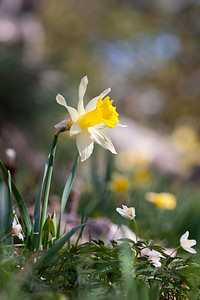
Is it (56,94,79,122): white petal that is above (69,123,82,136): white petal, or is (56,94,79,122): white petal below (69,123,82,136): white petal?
above

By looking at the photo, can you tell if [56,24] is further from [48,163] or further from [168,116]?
[48,163]

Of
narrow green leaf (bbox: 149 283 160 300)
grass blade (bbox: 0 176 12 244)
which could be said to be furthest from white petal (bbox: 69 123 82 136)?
narrow green leaf (bbox: 149 283 160 300)

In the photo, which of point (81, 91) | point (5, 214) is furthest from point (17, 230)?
point (81, 91)

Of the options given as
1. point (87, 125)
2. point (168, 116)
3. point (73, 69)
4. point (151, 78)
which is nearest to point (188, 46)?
point (151, 78)

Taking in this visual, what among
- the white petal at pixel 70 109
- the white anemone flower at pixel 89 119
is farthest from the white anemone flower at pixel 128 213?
the white petal at pixel 70 109

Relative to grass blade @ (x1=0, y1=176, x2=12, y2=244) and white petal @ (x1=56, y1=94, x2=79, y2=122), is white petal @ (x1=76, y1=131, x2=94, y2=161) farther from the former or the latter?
grass blade @ (x1=0, y1=176, x2=12, y2=244)

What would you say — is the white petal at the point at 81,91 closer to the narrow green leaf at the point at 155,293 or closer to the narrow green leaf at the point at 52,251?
the narrow green leaf at the point at 52,251
